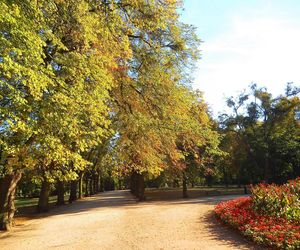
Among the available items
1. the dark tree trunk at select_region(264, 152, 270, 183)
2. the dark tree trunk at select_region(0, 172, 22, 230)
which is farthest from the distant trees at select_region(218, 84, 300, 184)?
the dark tree trunk at select_region(0, 172, 22, 230)

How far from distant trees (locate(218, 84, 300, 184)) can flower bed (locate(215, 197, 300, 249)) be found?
93.9ft

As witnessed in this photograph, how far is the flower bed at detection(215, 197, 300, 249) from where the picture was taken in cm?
915

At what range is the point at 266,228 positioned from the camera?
34.4 ft

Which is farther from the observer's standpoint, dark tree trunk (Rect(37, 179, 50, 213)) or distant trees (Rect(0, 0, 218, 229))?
Answer: dark tree trunk (Rect(37, 179, 50, 213))

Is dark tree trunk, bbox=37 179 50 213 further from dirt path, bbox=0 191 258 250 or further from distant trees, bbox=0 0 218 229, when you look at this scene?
dirt path, bbox=0 191 258 250

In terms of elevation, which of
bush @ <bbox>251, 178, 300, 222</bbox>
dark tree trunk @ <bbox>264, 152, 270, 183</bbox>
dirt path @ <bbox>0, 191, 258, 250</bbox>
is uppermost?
dark tree trunk @ <bbox>264, 152, 270, 183</bbox>

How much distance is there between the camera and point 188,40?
20.7m

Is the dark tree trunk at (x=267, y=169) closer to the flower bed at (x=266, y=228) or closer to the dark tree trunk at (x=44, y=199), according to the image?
the dark tree trunk at (x=44, y=199)

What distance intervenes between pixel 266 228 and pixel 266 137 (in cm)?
3339

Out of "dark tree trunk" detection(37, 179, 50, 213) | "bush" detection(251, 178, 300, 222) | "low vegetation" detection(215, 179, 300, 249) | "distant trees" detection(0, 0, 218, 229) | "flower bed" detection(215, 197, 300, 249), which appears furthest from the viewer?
"dark tree trunk" detection(37, 179, 50, 213)

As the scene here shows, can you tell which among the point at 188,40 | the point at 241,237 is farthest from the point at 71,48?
the point at 241,237

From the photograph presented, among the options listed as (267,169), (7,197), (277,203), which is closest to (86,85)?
(7,197)

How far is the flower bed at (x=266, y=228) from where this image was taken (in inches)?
360

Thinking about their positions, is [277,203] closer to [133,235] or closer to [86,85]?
[133,235]
